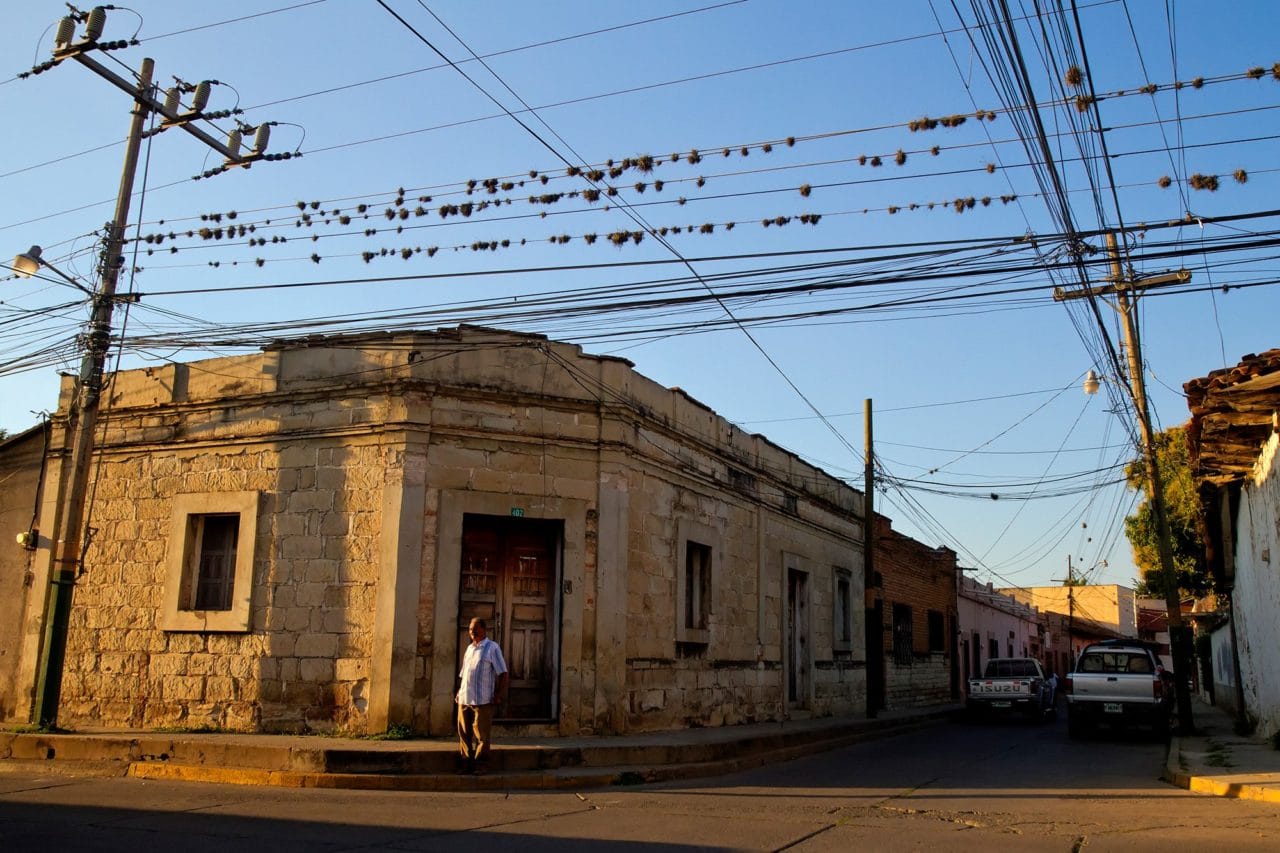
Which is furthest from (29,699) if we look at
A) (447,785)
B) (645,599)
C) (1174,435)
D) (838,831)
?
(1174,435)

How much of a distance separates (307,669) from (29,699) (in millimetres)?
4986

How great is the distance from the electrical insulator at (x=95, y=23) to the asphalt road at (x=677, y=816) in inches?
349

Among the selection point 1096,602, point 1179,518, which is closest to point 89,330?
point 1179,518

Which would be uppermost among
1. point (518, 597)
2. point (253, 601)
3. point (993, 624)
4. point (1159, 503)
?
point (1159, 503)

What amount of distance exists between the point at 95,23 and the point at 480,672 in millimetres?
9383

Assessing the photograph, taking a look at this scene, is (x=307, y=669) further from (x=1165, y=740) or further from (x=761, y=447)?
(x=1165, y=740)

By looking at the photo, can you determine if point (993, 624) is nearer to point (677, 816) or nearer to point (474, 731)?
point (474, 731)

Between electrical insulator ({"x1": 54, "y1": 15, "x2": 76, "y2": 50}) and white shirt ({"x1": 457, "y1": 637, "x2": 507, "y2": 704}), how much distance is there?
9116mm

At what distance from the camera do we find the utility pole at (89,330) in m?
12.7

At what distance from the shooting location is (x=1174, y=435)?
3278cm

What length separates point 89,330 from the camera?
13.4 metres

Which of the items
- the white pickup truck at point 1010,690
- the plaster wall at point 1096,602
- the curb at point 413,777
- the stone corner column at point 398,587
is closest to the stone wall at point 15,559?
the curb at point 413,777

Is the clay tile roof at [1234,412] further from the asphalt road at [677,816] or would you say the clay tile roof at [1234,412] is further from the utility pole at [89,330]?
the utility pole at [89,330]

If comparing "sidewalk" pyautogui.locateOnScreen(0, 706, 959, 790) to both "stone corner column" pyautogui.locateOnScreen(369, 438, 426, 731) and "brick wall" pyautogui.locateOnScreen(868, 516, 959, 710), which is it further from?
"brick wall" pyautogui.locateOnScreen(868, 516, 959, 710)
